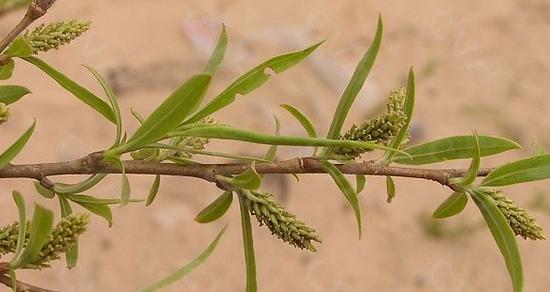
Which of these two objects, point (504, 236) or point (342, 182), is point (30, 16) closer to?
point (342, 182)

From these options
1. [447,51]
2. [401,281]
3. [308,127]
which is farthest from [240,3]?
[308,127]

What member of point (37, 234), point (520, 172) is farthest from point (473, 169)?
point (37, 234)

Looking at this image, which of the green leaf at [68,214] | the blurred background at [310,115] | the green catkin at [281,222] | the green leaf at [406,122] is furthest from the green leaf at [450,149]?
the blurred background at [310,115]

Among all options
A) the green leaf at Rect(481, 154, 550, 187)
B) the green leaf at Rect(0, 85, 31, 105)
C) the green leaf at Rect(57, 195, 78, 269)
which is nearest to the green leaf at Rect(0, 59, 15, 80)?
the green leaf at Rect(0, 85, 31, 105)

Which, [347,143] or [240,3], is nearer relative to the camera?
[347,143]

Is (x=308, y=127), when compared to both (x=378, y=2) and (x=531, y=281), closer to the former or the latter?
(x=531, y=281)

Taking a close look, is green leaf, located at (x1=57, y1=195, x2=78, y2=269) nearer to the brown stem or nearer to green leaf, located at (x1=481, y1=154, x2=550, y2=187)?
the brown stem

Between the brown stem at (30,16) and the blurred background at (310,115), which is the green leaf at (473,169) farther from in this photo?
the blurred background at (310,115)
